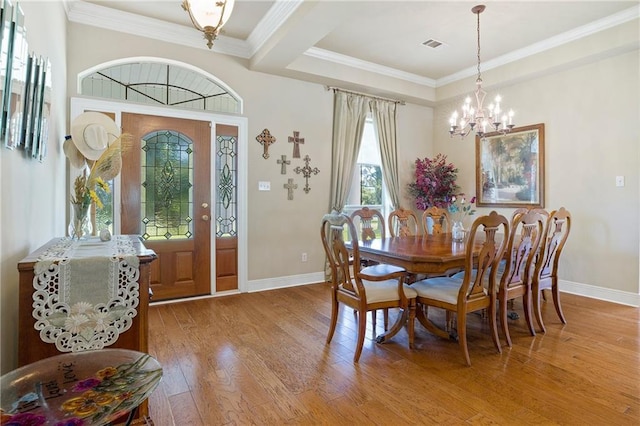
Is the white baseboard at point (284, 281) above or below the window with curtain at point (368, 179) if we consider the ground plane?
below

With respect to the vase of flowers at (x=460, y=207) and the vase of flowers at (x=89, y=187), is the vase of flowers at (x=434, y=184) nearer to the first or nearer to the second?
the vase of flowers at (x=460, y=207)

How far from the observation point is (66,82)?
10.7ft

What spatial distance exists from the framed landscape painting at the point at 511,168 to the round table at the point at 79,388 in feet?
15.9

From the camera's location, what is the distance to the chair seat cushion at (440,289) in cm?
248

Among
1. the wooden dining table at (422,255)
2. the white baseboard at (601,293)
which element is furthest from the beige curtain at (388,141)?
the white baseboard at (601,293)

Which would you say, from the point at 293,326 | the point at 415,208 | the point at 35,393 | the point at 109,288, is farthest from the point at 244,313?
the point at 415,208

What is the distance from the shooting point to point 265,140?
4309 millimetres

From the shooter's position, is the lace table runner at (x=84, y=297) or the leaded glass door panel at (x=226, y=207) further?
the leaded glass door panel at (x=226, y=207)

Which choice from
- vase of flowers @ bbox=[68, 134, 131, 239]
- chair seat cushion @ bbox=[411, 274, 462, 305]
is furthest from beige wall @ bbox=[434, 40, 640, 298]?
vase of flowers @ bbox=[68, 134, 131, 239]

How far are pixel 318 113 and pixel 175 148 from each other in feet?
6.43

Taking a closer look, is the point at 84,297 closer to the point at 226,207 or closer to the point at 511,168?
the point at 226,207

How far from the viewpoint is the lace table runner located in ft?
4.90

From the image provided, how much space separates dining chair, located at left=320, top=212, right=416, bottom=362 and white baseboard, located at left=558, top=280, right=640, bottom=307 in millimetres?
2839

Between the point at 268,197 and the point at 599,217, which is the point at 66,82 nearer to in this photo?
the point at 268,197
